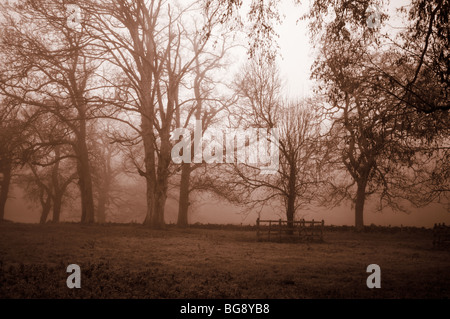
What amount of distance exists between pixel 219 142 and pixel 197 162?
7.85 feet

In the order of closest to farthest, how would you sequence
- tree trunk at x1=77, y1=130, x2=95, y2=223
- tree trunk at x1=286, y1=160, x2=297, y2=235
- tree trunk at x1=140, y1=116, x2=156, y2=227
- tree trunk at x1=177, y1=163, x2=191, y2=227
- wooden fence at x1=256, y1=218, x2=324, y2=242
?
wooden fence at x1=256, y1=218, x2=324, y2=242
tree trunk at x1=286, y1=160, x2=297, y2=235
tree trunk at x1=140, y1=116, x2=156, y2=227
tree trunk at x1=77, y1=130, x2=95, y2=223
tree trunk at x1=177, y1=163, x2=191, y2=227

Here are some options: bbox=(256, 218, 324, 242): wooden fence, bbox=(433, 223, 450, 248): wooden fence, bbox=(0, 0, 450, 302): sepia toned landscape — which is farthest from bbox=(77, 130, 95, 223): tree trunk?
bbox=(433, 223, 450, 248): wooden fence

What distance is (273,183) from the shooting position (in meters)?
21.2

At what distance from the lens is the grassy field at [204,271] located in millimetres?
6926

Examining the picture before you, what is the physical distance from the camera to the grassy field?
6.93 meters

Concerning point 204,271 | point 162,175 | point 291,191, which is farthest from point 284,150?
point 204,271

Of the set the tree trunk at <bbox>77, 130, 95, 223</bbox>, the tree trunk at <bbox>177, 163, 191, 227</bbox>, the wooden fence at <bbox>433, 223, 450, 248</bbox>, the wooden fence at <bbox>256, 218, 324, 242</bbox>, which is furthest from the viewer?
the tree trunk at <bbox>177, 163, 191, 227</bbox>

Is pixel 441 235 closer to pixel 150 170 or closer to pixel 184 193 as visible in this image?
pixel 150 170

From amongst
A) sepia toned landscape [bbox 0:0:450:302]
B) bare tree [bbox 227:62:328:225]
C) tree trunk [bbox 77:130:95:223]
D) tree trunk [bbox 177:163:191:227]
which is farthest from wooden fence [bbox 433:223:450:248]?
tree trunk [bbox 77:130:95:223]

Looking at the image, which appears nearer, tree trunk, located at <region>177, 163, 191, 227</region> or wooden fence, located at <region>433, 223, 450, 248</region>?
wooden fence, located at <region>433, 223, 450, 248</region>

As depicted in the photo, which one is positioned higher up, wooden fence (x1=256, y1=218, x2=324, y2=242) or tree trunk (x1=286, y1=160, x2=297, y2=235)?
tree trunk (x1=286, y1=160, x2=297, y2=235)

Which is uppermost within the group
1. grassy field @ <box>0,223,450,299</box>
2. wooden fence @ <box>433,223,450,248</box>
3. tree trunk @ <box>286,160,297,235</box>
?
tree trunk @ <box>286,160,297,235</box>

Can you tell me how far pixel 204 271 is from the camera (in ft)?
29.9

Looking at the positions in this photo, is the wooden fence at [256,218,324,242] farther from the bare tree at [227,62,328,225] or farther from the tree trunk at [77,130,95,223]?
the tree trunk at [77,130,95,223]
